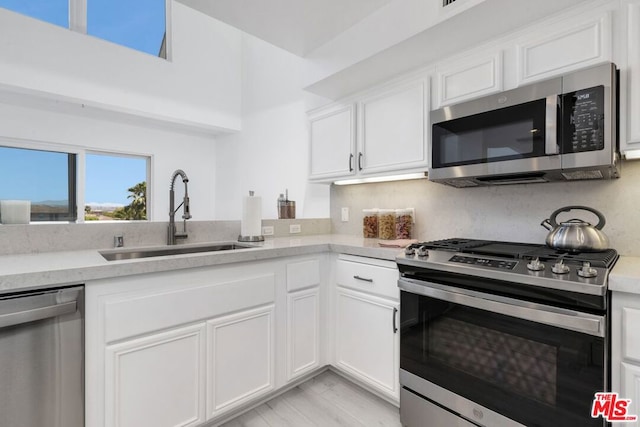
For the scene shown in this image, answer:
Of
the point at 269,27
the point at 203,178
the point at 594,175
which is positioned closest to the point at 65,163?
the point at 203,178

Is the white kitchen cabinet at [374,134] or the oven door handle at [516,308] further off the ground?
the white kitchen cabinet at [374,134]

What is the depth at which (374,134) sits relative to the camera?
2170mm

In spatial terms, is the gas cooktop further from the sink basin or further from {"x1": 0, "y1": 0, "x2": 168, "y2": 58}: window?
{"x1": 0, "y1": 0, "x2": 168, "y2": 58}: window

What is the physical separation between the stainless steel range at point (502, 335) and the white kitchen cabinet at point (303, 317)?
64 centimetres

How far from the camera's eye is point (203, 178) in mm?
4848

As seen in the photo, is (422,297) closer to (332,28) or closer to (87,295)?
(87,295)

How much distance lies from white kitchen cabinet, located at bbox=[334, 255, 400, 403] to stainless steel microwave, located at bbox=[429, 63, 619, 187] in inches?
27.1

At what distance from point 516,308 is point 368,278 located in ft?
2.68

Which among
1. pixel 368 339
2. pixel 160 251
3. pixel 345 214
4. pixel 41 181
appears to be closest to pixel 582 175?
pixel 368 339

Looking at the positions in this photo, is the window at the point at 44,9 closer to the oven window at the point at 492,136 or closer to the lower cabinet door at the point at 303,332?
the lower cabinet door at the point at 303,332

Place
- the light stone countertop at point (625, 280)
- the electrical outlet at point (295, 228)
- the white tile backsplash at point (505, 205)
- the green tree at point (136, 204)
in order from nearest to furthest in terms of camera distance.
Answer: the light stone countertop at point (625, 280) < the white tile backsplash at point (505, 205) < the electrical outlet at point (295, 228) < the green tree at point (136, 204)

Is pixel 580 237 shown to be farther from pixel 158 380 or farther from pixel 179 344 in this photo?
pixel 158 380

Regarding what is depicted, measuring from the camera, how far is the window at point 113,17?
3.45 meters

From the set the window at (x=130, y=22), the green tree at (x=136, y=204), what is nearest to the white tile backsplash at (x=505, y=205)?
the green tree at (x=136, y=204)
